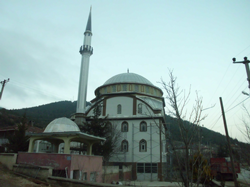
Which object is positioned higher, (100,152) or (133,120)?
(133,120)

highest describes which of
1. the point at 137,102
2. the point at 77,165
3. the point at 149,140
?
the point at 137,102

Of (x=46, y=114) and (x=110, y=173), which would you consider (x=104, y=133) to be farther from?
(x=46, y=114)

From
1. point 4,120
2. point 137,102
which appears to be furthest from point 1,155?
point 4,120

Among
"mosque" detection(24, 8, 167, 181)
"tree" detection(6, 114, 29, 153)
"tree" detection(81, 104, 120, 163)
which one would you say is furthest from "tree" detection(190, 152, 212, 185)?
"tree" detection(6, 114, 29, 153)

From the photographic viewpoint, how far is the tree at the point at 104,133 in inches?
837

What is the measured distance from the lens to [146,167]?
2277 centimetres

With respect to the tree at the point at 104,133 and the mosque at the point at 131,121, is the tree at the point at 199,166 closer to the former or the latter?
the tree at the point at 104,133

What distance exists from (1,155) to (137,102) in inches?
657

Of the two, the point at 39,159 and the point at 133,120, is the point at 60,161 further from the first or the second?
the point at 133,120

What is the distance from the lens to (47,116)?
62.9 metres

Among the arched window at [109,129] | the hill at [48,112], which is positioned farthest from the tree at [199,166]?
the hill at [48,112]

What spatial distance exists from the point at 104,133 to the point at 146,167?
5793 mm

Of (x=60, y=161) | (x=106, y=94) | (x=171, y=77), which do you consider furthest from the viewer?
(x=106, y=94)

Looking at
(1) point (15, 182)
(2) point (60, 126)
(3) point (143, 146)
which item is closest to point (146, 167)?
(3) point (143, 146)
